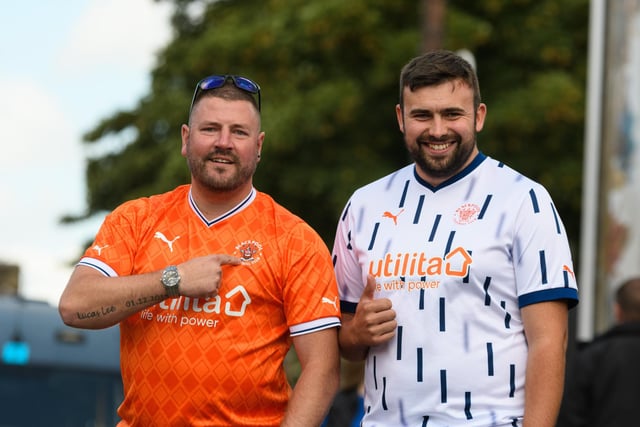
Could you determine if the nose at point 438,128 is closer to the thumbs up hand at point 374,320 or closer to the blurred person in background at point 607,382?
the thumbs up hand at point 374,320

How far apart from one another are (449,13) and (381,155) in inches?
85.4

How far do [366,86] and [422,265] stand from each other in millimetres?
12546

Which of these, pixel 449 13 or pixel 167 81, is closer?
pixel 449 13

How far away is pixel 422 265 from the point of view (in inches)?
170

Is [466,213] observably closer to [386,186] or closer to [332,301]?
[386,186]

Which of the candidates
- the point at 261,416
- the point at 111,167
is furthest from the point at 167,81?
the point at 261,416

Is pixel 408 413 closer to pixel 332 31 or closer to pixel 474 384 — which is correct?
pixel 474 384

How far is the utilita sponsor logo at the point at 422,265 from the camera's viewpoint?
4.27 m

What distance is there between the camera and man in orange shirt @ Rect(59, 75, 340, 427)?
173 inches

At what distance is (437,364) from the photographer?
4254mm

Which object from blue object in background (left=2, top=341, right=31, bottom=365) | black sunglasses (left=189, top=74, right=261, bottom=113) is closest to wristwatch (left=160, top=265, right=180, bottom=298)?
black sunglasses (left=189, top=74, right=261, bottom=113)

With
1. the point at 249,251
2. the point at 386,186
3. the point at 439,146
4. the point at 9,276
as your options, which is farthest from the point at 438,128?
the point at 9,276

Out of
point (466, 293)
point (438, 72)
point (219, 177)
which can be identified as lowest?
point (466, 293)

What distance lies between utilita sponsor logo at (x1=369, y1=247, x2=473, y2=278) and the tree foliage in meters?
11.5
